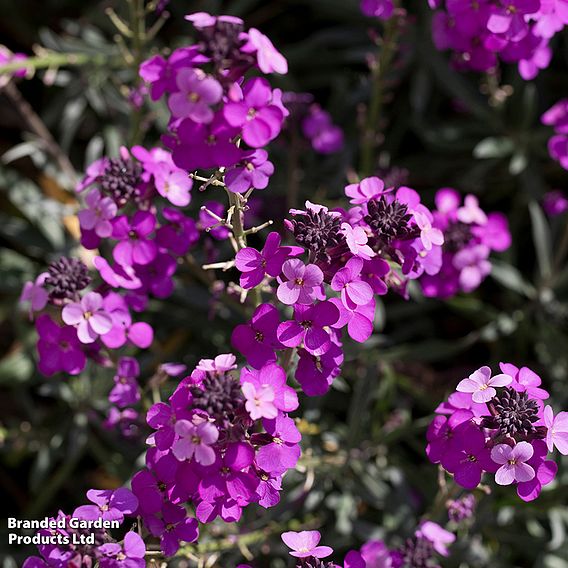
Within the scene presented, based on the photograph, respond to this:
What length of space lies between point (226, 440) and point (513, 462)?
784 mm

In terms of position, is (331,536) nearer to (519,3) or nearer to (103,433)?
(103,433)

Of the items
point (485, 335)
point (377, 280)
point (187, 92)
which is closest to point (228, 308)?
point (485, 335)

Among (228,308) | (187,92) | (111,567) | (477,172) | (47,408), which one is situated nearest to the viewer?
(187,92)

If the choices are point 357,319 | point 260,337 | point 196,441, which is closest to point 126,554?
point 196,441

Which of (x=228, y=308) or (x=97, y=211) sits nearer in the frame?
(x=97, y=211)

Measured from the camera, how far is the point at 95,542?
214cm

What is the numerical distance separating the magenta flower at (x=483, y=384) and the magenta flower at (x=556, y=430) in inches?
5.5

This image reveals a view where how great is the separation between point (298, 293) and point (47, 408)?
2599mm

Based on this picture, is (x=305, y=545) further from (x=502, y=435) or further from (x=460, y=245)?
(x=460, y=245)

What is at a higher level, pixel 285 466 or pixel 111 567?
pixel 285 466

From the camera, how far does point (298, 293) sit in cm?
209

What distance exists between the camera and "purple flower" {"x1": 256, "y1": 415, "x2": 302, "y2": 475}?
6.77ft

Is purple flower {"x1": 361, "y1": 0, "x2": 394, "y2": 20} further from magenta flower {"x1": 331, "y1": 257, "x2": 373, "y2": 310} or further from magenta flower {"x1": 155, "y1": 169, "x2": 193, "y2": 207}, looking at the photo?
magenta flower {"x1": 331, "y1": 257, "x2": 373, "y2": 310}

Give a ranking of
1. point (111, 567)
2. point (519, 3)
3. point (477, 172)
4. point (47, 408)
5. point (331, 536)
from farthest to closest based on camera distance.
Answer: point (47, 408) < point (477, 172) < point (331, 536) < point (519, 3) < point (111, 567)
